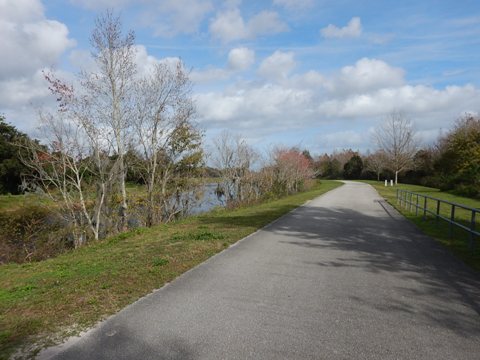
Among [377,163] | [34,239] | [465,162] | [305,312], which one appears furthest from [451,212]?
[377,163]

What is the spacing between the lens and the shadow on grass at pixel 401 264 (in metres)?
4.95

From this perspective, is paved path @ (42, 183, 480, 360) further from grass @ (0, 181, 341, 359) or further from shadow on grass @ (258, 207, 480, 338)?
grass @ (0, 181, 341, 359)

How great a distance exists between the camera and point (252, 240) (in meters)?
10.3

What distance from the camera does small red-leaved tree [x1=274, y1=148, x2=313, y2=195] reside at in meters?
34.7

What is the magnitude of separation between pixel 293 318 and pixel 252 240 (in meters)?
5.59

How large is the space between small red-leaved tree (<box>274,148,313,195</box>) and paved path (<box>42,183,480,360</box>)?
1021 inches

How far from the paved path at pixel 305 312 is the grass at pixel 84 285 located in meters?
0.35

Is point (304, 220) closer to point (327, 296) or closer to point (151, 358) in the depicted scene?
point (327, 296)

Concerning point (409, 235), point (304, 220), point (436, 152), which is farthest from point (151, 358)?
point (436, 152)

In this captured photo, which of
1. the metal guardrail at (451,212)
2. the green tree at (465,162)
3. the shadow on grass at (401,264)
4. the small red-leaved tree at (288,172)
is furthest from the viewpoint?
the small red-leaved tree at (288,172)

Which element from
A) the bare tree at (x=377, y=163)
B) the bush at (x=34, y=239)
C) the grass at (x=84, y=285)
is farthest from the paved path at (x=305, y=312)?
the bare tree at (x=377, y=163)

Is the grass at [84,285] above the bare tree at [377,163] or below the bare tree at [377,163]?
below

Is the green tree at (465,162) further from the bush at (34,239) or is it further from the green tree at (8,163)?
the green tree at (8,163)

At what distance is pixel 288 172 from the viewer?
36.2 m
